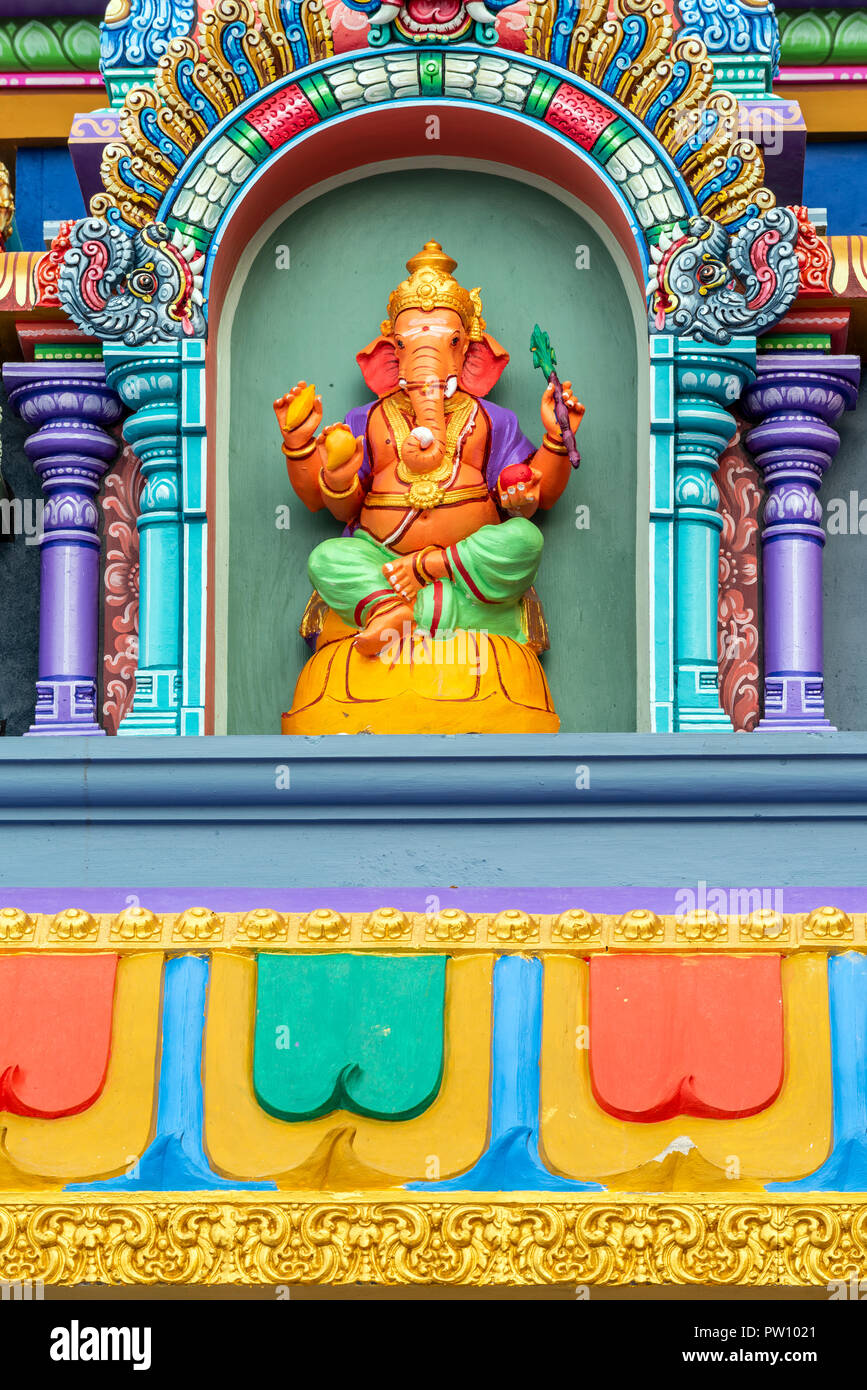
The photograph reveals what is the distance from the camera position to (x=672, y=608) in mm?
5285

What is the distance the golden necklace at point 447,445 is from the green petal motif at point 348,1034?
1765mm

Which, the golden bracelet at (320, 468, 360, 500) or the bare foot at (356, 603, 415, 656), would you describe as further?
the golden bracelet at (320, 468, 360, 500)

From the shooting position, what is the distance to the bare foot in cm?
515

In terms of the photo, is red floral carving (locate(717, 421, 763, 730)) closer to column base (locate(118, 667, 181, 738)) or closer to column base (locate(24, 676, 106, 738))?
column base (locate(118, 667, 181, 738))

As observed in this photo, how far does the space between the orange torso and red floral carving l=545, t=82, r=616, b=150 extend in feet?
2.59

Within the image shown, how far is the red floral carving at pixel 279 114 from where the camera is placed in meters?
5.47

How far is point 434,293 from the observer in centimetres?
550

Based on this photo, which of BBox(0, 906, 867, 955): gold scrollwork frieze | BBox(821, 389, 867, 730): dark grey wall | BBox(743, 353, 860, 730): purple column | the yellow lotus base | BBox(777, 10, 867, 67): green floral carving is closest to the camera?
BBox(0, 906, 867, 955): gold scrollwork frieze

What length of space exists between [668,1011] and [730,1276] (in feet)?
1.73

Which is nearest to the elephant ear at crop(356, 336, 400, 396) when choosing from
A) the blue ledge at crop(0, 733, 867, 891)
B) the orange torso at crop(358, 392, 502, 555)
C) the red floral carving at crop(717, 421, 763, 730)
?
the orange torso at crop(358, 392, 502, 555)

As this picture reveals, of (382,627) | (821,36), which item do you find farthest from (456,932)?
(821,36)

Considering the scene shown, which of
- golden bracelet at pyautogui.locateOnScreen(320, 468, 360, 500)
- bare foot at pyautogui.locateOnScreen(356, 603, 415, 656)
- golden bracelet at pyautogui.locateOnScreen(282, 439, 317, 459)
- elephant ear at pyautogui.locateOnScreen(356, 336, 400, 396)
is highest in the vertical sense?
elephant ear at pyautogui.locateOnScreen(356, 336, 400, 396)
